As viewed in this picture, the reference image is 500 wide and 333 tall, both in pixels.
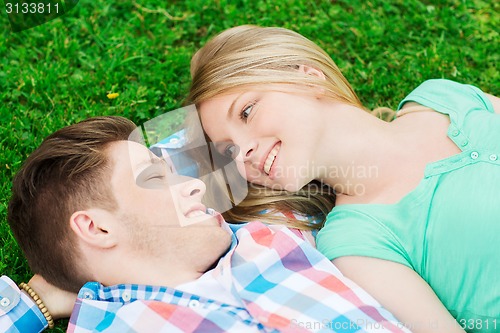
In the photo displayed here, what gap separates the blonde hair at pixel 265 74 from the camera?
313cm

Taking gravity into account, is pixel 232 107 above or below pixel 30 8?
below

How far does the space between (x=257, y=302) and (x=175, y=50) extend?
7.13ft

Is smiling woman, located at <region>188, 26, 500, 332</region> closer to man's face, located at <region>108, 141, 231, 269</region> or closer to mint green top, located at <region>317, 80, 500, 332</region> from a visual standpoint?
mint green top, located at <region>317, 80, 500, 332</region>

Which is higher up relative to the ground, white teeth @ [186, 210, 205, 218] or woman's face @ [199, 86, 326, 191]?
woman's face @ [199, 86, 326, 191]

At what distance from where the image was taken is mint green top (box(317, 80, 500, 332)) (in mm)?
2736

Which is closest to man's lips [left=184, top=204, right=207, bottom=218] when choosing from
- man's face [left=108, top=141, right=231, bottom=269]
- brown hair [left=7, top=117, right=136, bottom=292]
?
man's face [left=108, top=141, right=231, bottom=269]

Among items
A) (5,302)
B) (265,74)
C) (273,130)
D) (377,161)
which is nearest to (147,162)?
(273,130)

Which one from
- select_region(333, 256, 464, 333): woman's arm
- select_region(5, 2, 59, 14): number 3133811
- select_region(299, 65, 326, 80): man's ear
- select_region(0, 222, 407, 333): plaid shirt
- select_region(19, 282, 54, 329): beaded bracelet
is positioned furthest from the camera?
select_region(5, 2, 59, 14): number 3133811

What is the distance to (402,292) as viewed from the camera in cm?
269

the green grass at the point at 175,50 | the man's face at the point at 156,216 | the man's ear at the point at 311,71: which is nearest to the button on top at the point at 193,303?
the man's face at the point at 156,216

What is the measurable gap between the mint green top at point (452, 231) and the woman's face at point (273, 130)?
0.35 m

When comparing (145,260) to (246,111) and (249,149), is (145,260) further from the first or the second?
(246,111)

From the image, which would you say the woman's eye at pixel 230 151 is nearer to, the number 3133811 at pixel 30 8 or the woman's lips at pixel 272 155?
the woman's lips at pixel 272 155

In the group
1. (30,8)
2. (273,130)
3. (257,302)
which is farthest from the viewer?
(30,8)
